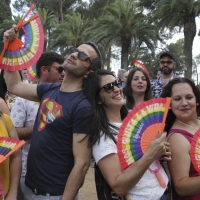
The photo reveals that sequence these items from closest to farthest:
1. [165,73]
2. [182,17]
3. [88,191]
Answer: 1. [165,73]
2. [88,191]
3. [182,17]

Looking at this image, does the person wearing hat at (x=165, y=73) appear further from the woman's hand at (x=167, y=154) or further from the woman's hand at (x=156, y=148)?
the woman's hand at (x=156, y=148)

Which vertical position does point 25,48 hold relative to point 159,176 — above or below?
above

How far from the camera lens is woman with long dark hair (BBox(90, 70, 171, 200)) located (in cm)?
174

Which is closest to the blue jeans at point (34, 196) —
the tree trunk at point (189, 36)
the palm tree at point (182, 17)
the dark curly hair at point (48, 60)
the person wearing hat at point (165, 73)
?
the dark curly hair at point (48, 60)

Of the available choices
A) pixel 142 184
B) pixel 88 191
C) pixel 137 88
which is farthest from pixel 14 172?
pixel 88 191

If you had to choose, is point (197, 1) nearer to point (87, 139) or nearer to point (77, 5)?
point (87, 139)

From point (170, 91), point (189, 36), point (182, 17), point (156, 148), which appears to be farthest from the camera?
point (189, 36)

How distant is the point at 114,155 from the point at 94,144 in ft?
0.48

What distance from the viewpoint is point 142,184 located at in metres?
1.83

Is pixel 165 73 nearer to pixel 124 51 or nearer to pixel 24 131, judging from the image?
pixel 24 131

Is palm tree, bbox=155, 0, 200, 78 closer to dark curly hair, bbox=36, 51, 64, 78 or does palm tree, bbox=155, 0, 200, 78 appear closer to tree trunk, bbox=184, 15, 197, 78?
tree trunk, bbox=184, 15, 197, 78

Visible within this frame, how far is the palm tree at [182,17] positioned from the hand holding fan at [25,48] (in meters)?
15.3

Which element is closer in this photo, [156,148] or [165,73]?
[156,148]

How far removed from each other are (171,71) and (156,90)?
1.19 feet
